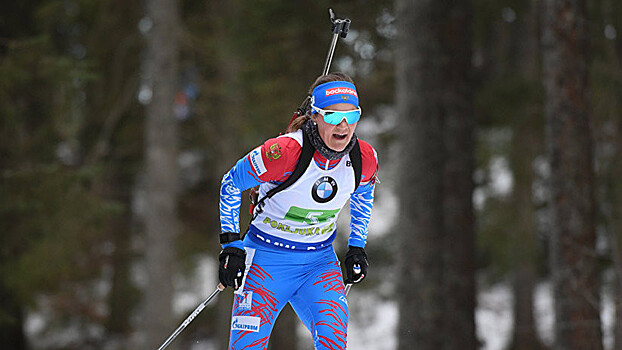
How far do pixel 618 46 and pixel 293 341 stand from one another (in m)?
7.48

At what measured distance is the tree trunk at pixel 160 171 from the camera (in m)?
11.4

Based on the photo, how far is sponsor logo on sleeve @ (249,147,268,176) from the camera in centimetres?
393

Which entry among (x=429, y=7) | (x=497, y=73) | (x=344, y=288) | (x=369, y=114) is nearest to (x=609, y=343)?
(x=497, y=73)

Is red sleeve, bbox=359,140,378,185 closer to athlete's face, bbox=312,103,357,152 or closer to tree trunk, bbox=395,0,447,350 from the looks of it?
athlete's face, bbox=312,103,357,152

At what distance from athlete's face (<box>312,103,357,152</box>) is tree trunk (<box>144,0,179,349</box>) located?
7.83 meters

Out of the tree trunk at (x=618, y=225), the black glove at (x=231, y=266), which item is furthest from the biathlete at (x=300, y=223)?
the tree trunk at (x=618, y=225)

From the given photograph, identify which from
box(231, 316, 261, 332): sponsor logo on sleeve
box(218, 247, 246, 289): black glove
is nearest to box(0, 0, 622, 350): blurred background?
box(231, 316, 261, 332): sponsor logo on sleeve

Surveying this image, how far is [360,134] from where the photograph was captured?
49.6ft

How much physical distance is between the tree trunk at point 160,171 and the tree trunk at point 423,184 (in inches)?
185

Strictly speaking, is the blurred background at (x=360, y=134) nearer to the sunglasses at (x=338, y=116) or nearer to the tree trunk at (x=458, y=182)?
the tree trunk at (x=458, y=182)

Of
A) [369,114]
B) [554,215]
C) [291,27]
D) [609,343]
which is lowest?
[609,343]

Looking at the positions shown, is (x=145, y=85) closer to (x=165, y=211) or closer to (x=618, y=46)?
(x=165, y=211)

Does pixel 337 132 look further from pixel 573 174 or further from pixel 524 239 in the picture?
pixel 524 239

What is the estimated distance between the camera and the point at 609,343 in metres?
16.5
